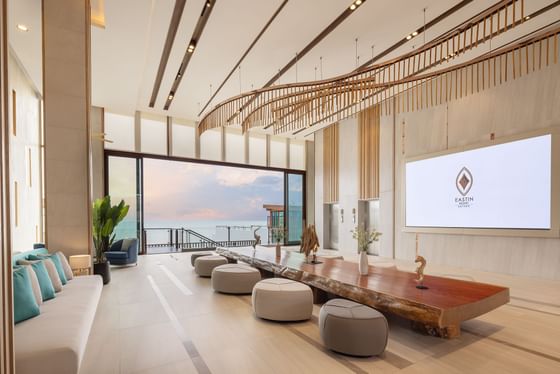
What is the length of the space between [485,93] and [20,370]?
8431mm

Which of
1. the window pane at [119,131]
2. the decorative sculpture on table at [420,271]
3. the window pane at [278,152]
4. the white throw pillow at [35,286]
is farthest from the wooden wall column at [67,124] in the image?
the window pane at [278,152]

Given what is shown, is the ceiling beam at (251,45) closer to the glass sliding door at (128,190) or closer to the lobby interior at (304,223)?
the lobby interior at (304,223)

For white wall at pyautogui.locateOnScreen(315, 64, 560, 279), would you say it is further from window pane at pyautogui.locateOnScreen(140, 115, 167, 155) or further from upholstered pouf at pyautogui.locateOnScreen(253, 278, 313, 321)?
window pane at pyautogui.locateOnScreen(140, 115, 167, 155)

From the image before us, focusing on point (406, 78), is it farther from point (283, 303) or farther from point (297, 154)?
point (297, 154)

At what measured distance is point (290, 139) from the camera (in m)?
12.8

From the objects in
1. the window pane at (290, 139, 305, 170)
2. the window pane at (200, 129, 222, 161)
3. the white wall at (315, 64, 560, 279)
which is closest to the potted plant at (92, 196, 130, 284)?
the window pane at (200, 129, 222, 161)

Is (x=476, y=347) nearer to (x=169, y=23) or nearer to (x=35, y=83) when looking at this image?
(x=169, y=23)

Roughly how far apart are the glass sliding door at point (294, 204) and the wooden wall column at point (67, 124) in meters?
8.33

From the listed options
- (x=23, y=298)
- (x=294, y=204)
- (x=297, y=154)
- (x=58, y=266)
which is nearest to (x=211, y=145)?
(x=297, y=154)

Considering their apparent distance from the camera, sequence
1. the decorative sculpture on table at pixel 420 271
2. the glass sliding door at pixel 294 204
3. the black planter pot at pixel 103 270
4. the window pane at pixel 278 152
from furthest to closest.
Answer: the glass sliding door at pixel 294 204, the window pane at pixel 278 152, the black planter pot at pixel 103 270, the decorative sculpture on table at pixel 420 271

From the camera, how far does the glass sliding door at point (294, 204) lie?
1281cm

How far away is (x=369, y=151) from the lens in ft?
31.9

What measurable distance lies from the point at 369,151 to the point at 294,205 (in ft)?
14.2

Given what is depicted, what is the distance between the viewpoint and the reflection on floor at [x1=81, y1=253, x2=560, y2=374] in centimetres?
259
